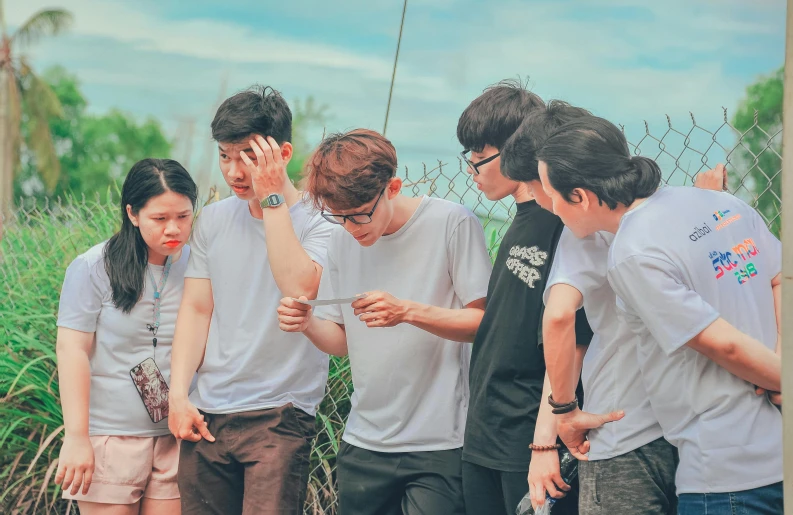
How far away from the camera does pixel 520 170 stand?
2658mm

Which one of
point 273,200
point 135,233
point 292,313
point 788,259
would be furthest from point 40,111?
point 788,259

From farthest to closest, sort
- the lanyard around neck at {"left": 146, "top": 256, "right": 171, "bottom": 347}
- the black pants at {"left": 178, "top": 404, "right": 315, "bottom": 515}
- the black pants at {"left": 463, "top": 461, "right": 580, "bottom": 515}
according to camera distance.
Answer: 1. the lanyard around neck at {"left": 146, "top": 256, "right": 171, "bottom": 347}
2. the black pants at {"left": 178, "top": 404, "right": 315, "bottom": 515}
3. the black pants at {"left": 463, "top": 461, "right": 580, "bottom": 515}

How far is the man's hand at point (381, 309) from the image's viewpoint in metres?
2.75

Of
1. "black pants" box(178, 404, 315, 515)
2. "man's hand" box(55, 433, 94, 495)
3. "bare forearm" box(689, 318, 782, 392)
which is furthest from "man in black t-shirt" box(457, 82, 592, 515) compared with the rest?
"man's hand" box(55, 433, 94, 495)

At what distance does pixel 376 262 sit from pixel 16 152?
4270 cm

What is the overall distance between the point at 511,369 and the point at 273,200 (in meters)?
0.95

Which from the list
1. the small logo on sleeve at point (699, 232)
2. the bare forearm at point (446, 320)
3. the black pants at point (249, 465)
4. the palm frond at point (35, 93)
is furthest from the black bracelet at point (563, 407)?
the palm frond at point (35, 93)

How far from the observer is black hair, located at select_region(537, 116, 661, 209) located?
234 centimetres

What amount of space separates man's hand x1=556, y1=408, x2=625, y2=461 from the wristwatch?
1.15 m

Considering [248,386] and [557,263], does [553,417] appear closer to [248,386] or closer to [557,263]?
[557,263]

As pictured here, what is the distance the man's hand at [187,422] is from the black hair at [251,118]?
35.4 inches

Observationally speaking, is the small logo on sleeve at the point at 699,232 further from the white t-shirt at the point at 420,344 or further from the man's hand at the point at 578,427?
the white t-shirt at the point at 420,344

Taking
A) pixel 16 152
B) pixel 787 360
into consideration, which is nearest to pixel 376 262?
pixel 787 360

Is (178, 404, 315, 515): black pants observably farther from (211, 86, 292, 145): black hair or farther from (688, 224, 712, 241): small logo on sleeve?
(688, 224, 712, 241): small logo on sleeve
